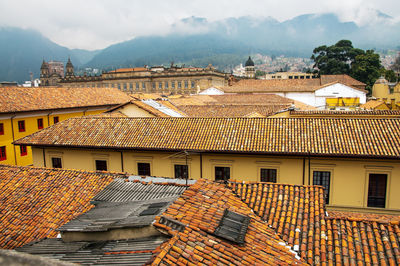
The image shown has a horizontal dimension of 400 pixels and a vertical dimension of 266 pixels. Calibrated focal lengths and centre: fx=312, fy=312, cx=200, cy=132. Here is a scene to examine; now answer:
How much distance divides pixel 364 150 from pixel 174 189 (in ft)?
27.4

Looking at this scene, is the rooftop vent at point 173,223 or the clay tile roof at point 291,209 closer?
the rooftop vent at point 173,223

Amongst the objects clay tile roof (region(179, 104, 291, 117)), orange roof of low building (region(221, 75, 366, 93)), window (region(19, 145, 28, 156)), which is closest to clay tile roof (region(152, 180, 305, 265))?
clay tile roof (region(179, 104, 291, 117))

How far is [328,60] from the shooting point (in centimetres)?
7712

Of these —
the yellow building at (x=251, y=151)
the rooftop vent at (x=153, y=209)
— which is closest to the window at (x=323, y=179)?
A: the yellow building at (x=251, y=151)

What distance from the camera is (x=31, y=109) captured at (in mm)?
27141

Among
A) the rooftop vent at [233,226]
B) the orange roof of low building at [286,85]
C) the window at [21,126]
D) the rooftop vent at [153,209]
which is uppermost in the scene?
the orange roof of low building at [286,85]

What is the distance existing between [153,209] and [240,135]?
27.9 feet

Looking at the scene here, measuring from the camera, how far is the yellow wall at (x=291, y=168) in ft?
42.8

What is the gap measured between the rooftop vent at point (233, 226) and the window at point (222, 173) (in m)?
7.33

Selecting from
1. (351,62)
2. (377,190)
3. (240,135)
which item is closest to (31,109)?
(240,135)

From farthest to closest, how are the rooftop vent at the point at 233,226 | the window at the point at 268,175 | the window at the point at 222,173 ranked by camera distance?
the window at the point at 222,173 < the window at the point at 268,175 < the rooftop vent at the point at 233,226

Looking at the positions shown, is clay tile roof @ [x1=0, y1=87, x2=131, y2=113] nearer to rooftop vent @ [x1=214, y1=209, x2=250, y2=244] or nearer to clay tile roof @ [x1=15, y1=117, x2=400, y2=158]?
clay tile roof @ [x1=15, y1=117, x2=400, y2=158]

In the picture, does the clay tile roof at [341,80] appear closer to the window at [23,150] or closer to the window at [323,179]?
the window at [323,179]

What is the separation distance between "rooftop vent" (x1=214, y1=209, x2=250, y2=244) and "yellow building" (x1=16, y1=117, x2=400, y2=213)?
4.91 m
